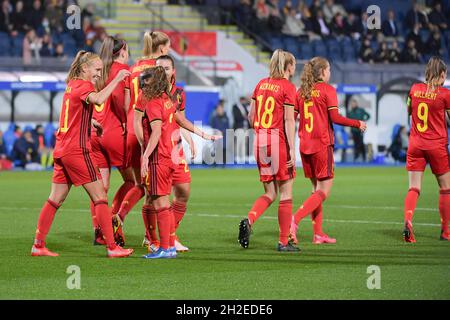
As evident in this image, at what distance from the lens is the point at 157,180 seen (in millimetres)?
Result: 10508

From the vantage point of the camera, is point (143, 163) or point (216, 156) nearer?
point (143, 163)

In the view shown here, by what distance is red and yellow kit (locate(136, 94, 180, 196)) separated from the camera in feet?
34.4

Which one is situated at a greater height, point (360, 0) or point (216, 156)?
point (360, 0)

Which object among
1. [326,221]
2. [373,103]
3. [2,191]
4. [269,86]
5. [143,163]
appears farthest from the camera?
[373,103]

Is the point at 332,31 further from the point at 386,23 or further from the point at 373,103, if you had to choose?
the point at 373,103

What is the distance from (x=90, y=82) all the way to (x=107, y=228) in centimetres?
146

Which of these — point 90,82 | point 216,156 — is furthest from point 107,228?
point 216,156

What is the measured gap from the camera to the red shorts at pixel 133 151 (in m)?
11.5

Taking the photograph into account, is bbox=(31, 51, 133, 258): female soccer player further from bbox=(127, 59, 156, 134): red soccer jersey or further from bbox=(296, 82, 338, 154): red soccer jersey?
bbox=(296, 82, 338, 154): red soccer jersey

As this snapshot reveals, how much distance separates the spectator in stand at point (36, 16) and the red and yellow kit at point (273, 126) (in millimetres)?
21650

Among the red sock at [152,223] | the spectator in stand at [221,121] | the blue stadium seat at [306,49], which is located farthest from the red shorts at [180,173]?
the blue stadium seat at [306,49]

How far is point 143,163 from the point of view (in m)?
10.5

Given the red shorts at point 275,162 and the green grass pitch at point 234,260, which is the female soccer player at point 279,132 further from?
the green grass pitch at point 234,260

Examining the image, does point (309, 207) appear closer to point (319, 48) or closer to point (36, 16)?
point (36, 16)
